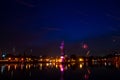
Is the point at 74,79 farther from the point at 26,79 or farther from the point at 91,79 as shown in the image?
the point at 26,79

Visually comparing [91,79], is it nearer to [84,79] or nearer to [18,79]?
[84,79]

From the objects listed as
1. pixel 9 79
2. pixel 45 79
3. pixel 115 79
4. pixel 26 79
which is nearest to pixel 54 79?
pixel 45 79

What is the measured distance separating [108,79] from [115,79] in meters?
1.57

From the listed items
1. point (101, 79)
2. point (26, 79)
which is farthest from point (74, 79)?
point (26, 79)

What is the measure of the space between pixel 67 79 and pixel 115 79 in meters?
10.6

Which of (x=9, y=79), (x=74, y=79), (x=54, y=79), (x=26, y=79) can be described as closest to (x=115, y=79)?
(x=74, y=79)

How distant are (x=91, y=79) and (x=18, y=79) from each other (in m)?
16.1

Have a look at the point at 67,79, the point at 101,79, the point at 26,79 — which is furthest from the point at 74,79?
the point at 26,79

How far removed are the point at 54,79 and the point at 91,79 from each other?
27.1 ft

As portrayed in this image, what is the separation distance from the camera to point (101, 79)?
172 feet

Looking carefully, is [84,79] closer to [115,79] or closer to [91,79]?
[91,79]

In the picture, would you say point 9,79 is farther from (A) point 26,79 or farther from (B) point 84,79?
(B) point 84,79

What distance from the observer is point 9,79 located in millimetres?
51344

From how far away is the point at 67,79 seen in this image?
2057 inches
